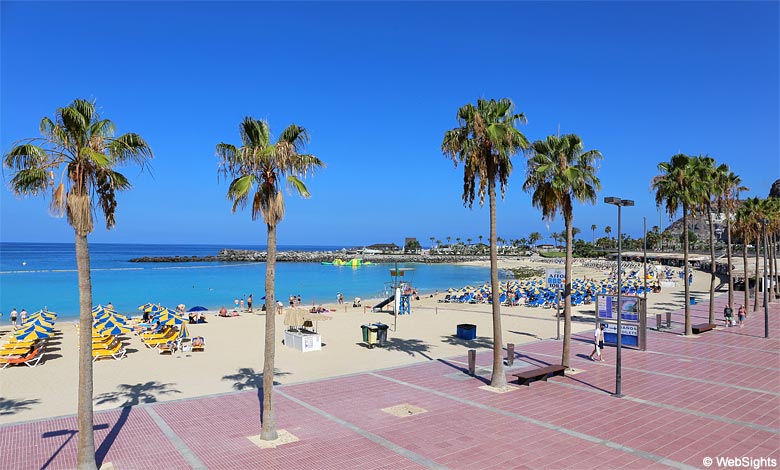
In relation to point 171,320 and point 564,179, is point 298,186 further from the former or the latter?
point 171,320

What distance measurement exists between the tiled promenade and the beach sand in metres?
1.72

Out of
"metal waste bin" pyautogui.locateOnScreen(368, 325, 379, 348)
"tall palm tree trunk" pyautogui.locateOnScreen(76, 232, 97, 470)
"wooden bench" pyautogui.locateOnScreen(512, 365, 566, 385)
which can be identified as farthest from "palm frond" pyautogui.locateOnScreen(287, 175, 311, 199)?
"metal waste bin" pyautogui.locateOnScreen(368, 325, 379, 348)

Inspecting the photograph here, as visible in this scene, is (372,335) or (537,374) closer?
(537,374)

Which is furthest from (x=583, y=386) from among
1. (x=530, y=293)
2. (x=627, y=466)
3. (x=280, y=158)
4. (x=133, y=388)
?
(x=530, y=293)

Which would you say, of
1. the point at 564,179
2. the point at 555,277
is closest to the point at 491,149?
the point at 564,179

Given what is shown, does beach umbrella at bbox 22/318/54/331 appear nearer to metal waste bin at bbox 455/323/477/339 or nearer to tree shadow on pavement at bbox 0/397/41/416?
tree shadow on pavement at bbox 0/397/41/416

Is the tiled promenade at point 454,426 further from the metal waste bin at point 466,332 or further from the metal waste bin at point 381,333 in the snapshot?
the metal waste bin at point 466,332

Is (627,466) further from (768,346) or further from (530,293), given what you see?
(530,293)

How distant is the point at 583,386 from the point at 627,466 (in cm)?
574

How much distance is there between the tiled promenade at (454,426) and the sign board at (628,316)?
9.93 ft

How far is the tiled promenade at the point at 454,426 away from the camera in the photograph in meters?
9.23

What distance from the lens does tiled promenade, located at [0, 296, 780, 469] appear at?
30.3ft

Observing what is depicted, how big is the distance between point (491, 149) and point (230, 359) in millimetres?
12811

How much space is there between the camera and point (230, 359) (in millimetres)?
19469
